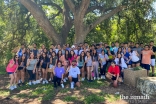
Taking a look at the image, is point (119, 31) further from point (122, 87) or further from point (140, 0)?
point (122, 87)

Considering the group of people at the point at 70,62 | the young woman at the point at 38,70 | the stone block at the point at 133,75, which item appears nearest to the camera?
the stone block at the point at 133,75

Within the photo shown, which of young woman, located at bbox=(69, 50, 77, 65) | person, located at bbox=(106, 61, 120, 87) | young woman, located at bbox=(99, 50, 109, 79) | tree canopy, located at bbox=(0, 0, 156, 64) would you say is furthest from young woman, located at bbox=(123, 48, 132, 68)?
tree canopy, located at bbox=(0, 0, 156, 64)

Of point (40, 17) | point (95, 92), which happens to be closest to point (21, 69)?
point (40, 17)

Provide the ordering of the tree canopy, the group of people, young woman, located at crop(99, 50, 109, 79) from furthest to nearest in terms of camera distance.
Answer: the tree canopy
young woman, located at crop(99, 50, 109, 79)
the group of people

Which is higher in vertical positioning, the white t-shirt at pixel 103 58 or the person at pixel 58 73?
the white t-shirt at pixel 103 58

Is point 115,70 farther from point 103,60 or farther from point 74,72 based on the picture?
point 74,72

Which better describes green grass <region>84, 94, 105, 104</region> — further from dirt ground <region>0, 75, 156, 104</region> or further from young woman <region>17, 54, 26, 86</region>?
young woman <region>17, 54, 26, 86</region>

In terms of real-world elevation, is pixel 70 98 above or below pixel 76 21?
below

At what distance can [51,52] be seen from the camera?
9.06m

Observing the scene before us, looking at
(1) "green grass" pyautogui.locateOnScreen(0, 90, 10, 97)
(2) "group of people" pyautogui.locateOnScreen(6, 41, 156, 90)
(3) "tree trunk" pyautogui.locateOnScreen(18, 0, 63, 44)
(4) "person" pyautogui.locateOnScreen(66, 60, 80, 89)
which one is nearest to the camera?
(1) "green grass" pyautogui.locateOnScreen(0, 90, 10, 97)

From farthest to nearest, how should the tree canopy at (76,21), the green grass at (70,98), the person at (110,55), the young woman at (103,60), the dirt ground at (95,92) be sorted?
1. the tree canopy at (76,21)
2. the person at (110,55)
3. the young woman at (103,60)
4. the green grass at (70,98)
5. the dirt ground at (95,92)

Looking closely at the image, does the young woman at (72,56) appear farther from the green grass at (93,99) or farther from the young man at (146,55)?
the young man at (146,55)

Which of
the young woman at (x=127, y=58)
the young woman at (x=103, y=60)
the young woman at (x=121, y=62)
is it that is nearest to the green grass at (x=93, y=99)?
the young woman at (x=121, y=62)

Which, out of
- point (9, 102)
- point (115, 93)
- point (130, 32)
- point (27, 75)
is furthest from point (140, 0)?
point (9, 102)
